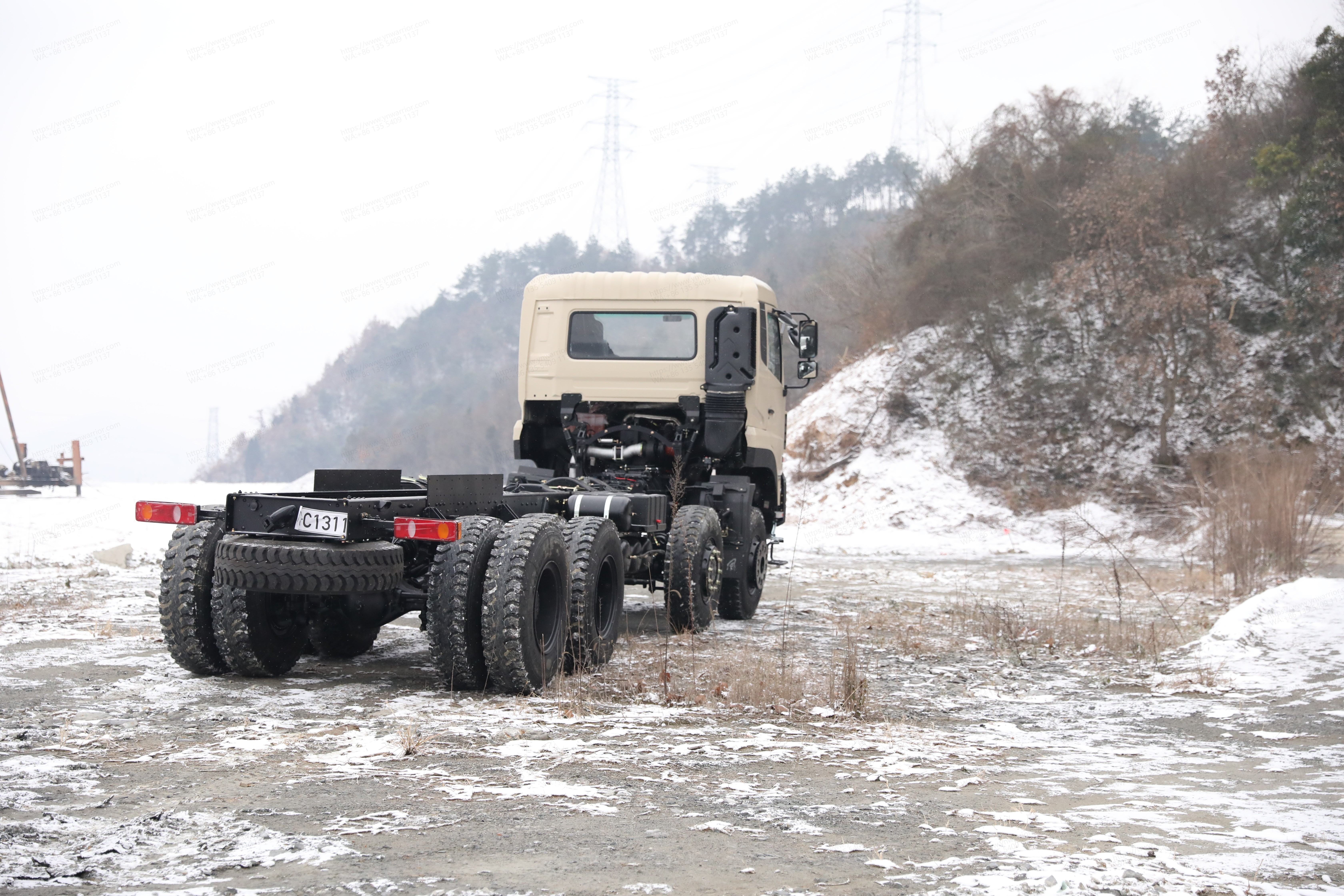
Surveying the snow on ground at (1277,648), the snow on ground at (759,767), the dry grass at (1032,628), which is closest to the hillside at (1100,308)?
the dry grass at (1032,628)

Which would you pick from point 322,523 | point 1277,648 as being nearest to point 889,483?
point 1277,648

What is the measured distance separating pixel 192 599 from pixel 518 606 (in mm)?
2106

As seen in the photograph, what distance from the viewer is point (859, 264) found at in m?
41.6

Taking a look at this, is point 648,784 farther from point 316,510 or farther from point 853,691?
point 316,510

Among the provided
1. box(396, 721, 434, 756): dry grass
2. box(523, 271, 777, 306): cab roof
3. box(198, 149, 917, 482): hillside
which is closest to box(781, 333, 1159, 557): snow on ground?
box(523, 271, 777, 306): cab roof

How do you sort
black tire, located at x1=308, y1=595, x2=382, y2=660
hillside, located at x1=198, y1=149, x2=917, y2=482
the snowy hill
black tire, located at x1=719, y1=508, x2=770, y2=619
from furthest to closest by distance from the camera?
hillside, located at x1=198, y1=149, x2=917, y2=482, the snowy hill, black tire, located at x1=719, y1=508, x2=770, y2=619, black tire, located at x1=308, y1=595, x2=382, y2=660

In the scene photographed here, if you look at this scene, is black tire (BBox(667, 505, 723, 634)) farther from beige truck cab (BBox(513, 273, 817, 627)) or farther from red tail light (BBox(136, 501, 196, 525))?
red tail light (BBox(136, 501, 196, 525))

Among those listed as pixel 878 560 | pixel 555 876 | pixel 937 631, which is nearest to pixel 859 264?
pixel 878 560

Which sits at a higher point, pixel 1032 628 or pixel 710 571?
pixel 710 571

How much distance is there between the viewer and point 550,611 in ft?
23.7

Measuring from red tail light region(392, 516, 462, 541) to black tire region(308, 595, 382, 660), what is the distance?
1.49 metres

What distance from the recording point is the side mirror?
36.9 feet

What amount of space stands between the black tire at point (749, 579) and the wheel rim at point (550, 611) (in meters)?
3.72

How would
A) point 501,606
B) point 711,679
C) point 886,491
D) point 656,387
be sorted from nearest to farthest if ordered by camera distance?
point 501,606 < point 711,679 < point 656,387 < point 886,491
